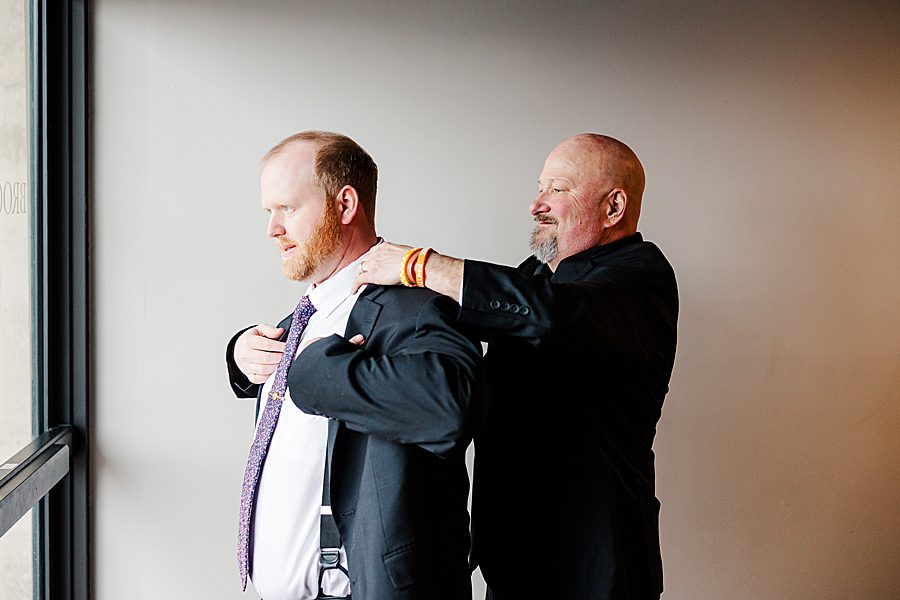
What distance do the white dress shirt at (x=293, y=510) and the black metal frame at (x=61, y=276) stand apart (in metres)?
1.25

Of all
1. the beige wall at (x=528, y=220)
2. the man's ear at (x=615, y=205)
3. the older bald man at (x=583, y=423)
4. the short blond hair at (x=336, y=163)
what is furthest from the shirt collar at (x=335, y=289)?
the beige wall at (x=528, y=220)

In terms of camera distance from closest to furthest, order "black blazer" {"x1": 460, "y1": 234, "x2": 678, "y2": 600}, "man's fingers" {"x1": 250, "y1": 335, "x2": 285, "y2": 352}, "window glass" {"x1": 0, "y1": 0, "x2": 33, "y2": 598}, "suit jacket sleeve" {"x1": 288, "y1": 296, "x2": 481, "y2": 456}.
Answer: "suit jacket sleeve" {"x1": 288, "y1": 296, "x2": 481, "y2": 456} < "man's fingers" {"x1": 250, "y1": 335, "x2": 285, "y2": 352} < "black blazer" {"x1": 460, "y1": 234, "x2": 678, "y2": 600} < "window glass" {"x1": 0, "y1": 0, "x2": 33, "y2": 598}

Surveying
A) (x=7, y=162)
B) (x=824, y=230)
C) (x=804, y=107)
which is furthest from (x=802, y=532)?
(x=7, y=162)

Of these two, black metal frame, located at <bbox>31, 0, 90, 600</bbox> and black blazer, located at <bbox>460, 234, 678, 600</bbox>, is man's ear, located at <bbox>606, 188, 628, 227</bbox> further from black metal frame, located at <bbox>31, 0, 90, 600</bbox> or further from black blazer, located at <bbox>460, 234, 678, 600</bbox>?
black metal frame, located at <bbox>31, 0, 90, 600</bbox>

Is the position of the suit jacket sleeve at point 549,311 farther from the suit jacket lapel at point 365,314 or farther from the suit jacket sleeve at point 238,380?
the suit jacket sleeve at point 238,380

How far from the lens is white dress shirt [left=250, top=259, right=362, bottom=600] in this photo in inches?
71.8

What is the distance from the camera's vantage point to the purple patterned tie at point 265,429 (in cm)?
189

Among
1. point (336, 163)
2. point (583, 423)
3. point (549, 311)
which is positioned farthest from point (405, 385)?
point (583, 423)

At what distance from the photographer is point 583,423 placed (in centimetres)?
216

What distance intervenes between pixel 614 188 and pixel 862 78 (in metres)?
1.81

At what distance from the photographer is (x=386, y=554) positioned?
66.8 inches

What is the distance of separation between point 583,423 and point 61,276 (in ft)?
5.47

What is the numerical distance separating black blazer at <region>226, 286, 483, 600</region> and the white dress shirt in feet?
0.24

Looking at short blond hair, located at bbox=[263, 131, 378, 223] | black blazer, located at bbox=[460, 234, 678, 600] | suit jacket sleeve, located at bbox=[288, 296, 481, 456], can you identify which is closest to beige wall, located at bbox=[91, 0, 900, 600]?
black blazer, located at bbox=[460, 234, 678, 600]
